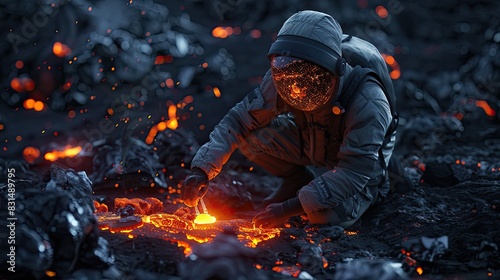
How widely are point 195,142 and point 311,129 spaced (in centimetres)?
181

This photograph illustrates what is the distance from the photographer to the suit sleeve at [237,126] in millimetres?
3938

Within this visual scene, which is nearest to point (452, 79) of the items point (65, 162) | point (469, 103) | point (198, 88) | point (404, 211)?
point (469, 103)

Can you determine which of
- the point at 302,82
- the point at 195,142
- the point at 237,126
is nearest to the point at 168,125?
the point at 195,142

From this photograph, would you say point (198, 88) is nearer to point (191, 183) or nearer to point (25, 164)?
point (25, 164)

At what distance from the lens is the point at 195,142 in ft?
18.0

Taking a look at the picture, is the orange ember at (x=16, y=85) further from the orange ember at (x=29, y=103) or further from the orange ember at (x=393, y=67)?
the orange ember at (x=393, y=67)

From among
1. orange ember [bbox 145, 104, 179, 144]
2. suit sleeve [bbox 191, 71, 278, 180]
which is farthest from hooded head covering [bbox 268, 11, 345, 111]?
orange ember [bbox 145, 104, 179, 144]

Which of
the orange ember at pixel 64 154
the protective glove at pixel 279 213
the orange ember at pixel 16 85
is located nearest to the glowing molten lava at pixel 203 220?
the protective glove at pixel 279 213

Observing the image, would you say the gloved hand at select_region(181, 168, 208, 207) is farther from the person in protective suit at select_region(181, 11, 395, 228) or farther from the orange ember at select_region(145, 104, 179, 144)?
the orange ember at select_region(145, 104, 179, 144)

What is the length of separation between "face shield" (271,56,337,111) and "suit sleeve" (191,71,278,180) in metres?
0.31

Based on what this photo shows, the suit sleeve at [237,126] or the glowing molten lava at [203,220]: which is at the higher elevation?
the suit sleeve at [237,126]

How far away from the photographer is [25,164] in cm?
518

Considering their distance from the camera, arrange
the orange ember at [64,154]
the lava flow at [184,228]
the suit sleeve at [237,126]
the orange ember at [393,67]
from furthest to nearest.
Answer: the orange ember at [393,67], the orange ember at [64,154], the suit sleeve at [237,126], the lava flow at [184,228]

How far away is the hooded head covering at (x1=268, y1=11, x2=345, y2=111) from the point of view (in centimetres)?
348
